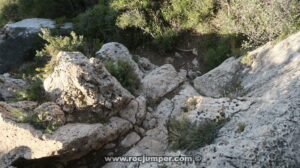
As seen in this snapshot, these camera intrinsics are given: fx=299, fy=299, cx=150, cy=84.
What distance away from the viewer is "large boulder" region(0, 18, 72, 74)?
16.9 metres

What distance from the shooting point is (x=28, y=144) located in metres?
6.46

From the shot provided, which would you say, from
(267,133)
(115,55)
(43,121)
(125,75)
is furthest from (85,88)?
(267,133)

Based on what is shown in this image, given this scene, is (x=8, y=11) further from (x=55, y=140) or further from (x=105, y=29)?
(x=55, y=140)

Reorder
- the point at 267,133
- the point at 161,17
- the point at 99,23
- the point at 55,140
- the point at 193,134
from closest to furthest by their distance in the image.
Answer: the point at 267,133
the point at 193,134
the point at 55,140
the point at 161,17
the point at 99,23

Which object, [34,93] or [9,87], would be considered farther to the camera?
[9,87]

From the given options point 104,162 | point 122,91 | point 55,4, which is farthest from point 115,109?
point 55,4

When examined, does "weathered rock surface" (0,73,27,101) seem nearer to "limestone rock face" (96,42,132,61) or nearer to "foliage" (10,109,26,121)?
"foliage" (10,109,26,121)

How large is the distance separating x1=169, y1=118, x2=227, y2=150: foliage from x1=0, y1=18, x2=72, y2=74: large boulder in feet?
43.1

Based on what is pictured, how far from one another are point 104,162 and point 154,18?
9660 mm

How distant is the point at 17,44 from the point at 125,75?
36.4 feet

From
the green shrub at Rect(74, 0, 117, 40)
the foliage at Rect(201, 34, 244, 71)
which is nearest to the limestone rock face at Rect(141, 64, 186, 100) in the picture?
the foliage at Rect(201, 34, 244, 71)

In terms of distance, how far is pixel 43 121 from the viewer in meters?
6.53

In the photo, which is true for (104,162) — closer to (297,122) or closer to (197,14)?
(297,122)

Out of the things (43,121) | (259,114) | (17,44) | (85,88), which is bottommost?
(259,114)
